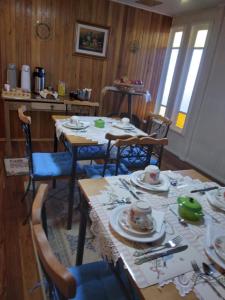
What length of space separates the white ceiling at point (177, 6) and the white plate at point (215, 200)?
10.3 feet

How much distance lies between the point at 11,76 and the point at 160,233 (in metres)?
3.17

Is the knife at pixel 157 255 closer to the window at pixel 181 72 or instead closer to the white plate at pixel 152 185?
the white plate at pixel 152 185

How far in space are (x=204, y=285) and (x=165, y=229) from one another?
24 centimetres

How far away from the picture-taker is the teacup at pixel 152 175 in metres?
1.19

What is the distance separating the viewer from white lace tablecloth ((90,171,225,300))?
69cm

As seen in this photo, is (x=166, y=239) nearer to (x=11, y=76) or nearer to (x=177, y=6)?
(x=11, y=76)

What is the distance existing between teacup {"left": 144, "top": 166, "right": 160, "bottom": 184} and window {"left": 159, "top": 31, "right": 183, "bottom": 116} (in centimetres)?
347

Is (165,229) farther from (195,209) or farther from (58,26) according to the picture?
(58,26)

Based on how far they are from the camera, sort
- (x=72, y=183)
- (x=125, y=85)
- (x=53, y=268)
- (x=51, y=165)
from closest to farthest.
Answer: (x=53, y=268)
(x=72, y=183)
(x=51, y=165)
(x=125, y=85)

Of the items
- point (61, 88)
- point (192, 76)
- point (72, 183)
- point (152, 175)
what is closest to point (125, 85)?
point (61, 88)

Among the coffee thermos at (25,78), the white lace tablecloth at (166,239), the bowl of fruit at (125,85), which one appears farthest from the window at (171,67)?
the white lace tablecloth at (166,239)

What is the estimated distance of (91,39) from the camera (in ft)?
11.9

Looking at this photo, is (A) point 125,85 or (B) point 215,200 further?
(A) point 125,85

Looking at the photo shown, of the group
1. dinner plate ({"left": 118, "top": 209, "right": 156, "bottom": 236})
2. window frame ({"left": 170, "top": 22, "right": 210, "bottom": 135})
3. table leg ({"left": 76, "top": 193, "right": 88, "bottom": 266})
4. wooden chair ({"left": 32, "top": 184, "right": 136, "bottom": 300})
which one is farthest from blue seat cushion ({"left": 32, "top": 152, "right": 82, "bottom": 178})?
window frame ({"left": 170, "top": 22, "right": 210, "bottom": 135})
